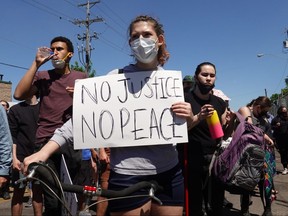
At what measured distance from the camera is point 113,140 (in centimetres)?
184

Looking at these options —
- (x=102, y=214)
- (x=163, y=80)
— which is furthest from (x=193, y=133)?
(x=163, y=80)

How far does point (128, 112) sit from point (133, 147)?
20cm

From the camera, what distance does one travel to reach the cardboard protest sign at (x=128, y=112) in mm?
1847

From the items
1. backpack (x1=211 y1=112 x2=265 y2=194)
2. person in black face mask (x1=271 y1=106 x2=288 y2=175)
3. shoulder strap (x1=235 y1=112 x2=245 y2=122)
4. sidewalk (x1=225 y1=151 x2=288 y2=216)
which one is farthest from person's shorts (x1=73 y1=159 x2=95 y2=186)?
person in black face mask (x1=271 y1=106 x2=288 y2=175)

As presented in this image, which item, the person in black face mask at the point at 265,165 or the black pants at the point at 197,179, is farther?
the person in black face mask at the point at 265,165

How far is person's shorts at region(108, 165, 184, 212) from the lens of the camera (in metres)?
1.72

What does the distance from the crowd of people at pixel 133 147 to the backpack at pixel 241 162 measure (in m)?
0.13

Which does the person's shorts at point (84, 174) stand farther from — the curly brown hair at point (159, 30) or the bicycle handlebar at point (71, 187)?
the bicycle handlebar at point (71, 187)

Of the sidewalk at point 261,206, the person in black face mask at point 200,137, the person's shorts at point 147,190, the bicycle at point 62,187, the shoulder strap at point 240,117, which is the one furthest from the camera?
the sidewalk at point 261,206

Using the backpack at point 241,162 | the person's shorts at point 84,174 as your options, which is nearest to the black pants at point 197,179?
the backpack at point 241,162

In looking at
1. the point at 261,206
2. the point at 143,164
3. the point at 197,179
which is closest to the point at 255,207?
the point at 261,206

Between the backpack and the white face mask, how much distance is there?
6.28ft

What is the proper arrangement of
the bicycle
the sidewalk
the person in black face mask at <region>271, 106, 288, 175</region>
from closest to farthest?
the bicycle
the sidewalk
the person in black face mask at <region>271, 106, 288, 175</region>

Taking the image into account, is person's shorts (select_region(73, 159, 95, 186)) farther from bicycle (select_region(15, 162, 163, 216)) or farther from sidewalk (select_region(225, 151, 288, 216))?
sidewalk (select_region(225, 151, 288, 216))
